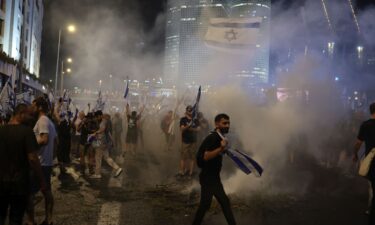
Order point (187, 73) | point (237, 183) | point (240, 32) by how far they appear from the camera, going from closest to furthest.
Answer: point (237, 183) → point (240, 32) → point (187, 73)

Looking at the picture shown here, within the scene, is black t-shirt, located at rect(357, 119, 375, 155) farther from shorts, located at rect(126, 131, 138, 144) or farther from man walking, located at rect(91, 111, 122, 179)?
shorts, located at rect(126, 131, 138, 144)

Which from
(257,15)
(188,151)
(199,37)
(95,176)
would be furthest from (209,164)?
(199,37)

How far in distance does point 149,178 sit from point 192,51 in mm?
12828

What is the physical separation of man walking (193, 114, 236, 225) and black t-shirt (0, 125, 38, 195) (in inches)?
68.3

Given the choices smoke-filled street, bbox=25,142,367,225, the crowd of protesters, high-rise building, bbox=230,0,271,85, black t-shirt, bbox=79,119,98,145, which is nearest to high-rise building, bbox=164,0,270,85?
high-rise building, bbox=230,0,271,85

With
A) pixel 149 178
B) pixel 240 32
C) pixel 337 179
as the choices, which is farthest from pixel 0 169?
pixel 240 32

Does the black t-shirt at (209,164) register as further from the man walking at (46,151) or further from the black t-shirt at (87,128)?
the black t-shirt at (87,128)

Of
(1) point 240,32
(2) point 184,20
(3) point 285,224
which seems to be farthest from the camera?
(2) point 184,20

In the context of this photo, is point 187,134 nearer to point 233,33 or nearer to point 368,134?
point 233,33

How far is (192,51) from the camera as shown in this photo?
64.2 ft

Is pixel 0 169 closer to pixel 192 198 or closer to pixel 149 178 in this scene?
pixel 192 198

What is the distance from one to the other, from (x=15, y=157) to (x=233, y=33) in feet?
25.4

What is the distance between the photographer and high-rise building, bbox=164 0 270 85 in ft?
42.1

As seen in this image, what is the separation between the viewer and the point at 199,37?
55.6ft
